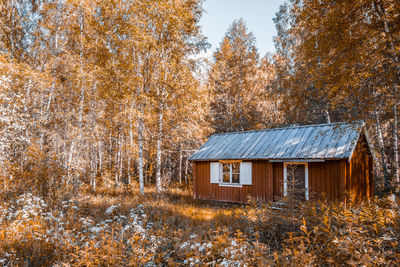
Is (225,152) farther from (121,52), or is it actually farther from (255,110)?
(255,110)

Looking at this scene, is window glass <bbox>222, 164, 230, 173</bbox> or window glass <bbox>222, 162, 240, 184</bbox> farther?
window glass <bbox>222, 164, 230, 173</bbox>

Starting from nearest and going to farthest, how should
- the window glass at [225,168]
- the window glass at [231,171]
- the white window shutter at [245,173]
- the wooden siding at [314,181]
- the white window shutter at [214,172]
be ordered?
the wooden siding at [314,181] → the white window shutter at [245,173] → the window glass at [231,171] → the white window shutter at [214,172] → the window glass at [225,168]

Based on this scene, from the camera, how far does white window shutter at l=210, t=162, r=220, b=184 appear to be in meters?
12.3

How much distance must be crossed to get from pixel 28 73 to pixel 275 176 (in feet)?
38.3

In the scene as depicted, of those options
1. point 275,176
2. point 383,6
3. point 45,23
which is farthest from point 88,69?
point 383,6

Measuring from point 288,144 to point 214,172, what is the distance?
159 inches

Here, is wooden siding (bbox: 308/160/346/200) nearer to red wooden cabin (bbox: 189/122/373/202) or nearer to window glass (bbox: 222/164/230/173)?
red wooden cabin (bbox: 189/122/373/202)

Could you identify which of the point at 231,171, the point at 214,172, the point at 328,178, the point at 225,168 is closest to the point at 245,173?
the point at 231,171

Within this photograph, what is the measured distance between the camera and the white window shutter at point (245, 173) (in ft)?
37.2

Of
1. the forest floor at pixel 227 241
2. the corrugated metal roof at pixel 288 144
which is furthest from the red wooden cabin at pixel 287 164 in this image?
the forest floor at pixel 227 241

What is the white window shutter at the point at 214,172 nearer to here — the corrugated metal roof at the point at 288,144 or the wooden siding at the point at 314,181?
the wooden siding at the point at 314,181

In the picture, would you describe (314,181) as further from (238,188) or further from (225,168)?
(225,168)

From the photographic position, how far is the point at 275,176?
10.8 m

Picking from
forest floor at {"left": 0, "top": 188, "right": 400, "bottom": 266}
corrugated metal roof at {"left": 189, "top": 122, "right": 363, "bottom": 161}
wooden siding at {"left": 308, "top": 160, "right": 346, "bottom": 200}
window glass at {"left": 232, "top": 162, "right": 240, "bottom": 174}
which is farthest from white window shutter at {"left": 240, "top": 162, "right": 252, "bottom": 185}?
forest floor at {"left": 0, "top": 188, "right": 400, "bottom": 266}
